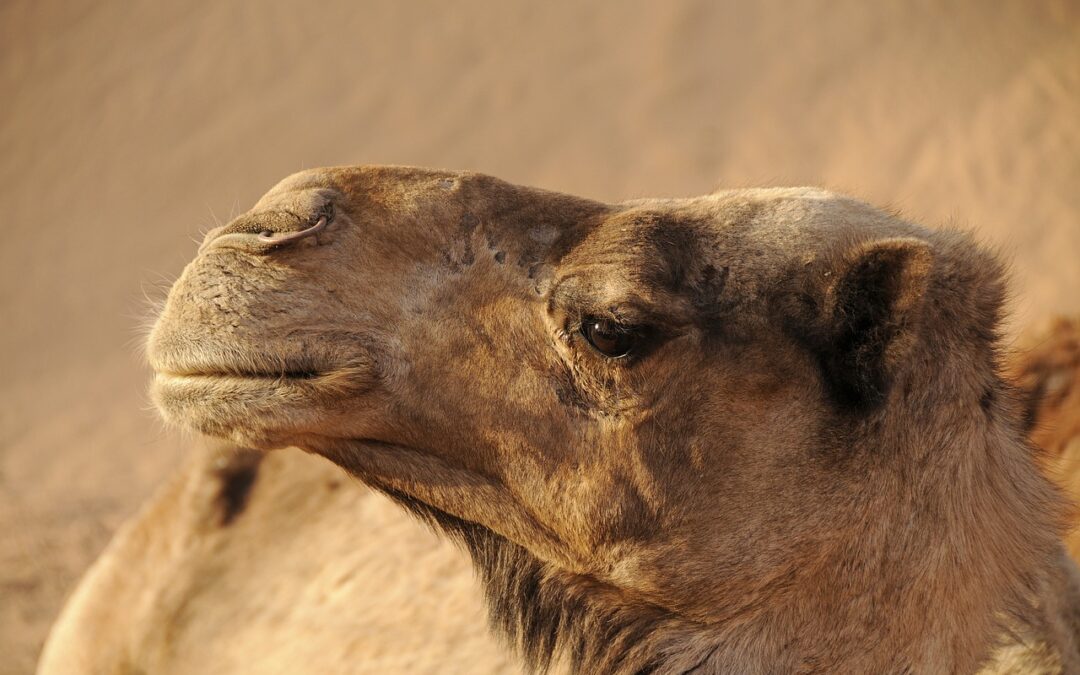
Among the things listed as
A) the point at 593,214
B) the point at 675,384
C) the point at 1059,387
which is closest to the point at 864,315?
the point at 675,384

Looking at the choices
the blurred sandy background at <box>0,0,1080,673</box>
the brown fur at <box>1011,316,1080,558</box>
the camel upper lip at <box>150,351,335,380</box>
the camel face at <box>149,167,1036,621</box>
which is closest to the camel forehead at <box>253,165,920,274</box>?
the camel face at <box>149,167,1036,621</box>

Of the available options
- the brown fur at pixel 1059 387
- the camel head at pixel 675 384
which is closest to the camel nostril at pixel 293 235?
the camel head at pixel 675 384

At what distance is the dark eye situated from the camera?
2.05 metres

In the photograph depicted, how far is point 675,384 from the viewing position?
2.07 meters

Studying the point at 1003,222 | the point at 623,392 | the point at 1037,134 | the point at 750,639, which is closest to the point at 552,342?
the point at 623,392

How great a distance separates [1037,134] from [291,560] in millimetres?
6698

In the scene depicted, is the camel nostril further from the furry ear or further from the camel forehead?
the furry ear

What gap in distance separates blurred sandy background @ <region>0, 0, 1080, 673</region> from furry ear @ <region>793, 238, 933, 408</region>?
533cm

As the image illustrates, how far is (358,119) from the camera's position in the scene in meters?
10.2

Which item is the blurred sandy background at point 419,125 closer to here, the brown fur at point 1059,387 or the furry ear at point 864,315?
the brown fur at point 1059,387

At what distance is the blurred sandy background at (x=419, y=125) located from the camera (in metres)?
7.93

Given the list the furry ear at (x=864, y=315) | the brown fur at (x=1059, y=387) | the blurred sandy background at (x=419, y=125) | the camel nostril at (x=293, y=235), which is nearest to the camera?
the furry ear at (x=864, y=315)

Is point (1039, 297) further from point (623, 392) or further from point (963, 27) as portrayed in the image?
point (623, 392)

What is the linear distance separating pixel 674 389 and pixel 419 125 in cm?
842
